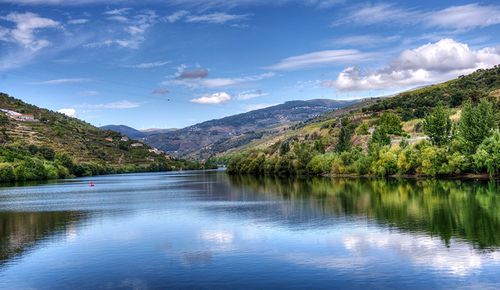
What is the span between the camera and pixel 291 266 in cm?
3884

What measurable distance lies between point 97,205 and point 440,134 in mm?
94186

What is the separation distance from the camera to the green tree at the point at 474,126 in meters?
120

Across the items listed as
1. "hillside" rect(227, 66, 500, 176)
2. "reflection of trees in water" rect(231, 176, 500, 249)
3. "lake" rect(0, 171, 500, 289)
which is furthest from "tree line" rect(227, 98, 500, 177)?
"lake" rect(0, 171, 500, 289)

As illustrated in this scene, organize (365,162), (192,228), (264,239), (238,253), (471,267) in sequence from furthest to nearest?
(365,162), (192,228), (264,239), (238,253), (471,267)

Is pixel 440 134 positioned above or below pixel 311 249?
above

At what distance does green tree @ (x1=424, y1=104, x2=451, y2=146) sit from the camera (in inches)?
5468

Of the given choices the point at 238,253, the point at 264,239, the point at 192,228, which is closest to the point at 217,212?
the point at 192,228

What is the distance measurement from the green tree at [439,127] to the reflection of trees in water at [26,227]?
323 feet

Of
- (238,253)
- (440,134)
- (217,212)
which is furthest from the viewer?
(440,134)

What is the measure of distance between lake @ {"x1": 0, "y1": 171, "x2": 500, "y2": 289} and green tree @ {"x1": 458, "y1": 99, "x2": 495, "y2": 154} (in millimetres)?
39606

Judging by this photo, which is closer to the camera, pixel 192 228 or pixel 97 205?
pixel 192 228

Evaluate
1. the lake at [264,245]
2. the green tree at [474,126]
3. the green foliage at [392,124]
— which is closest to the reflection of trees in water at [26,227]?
the lake at [264,245]

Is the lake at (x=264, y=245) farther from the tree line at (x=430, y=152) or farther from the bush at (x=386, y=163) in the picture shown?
the bush at (x=386, y=163)

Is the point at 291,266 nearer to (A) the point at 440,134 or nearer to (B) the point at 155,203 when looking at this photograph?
(B) the point at 155,203
